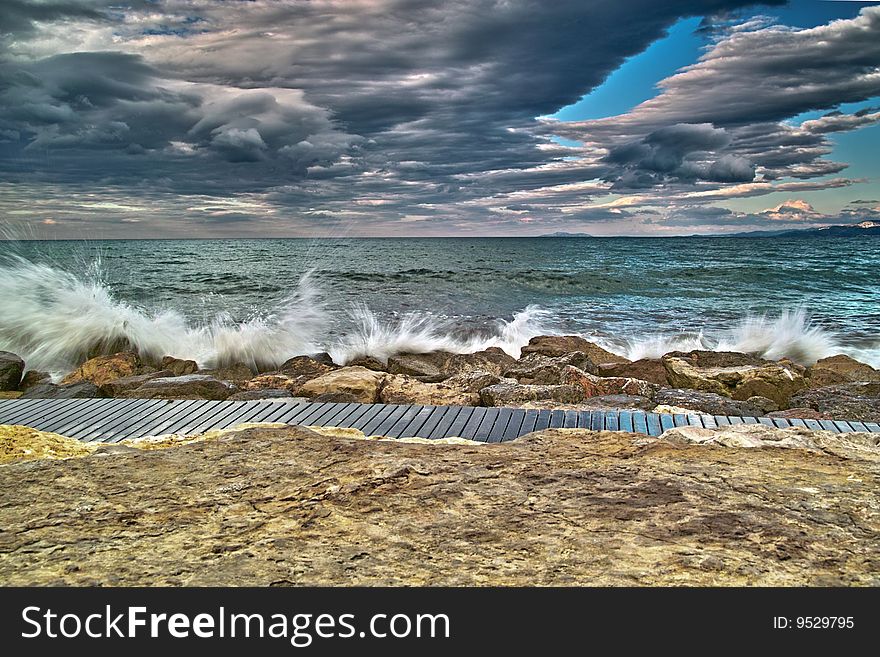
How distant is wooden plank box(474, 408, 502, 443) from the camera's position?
3.98 m

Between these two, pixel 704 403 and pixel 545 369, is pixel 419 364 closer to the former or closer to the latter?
pixel 545 369

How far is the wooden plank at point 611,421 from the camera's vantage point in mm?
4109

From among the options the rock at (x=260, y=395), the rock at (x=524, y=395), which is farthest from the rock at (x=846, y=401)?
the rock at (x=260, y=395)

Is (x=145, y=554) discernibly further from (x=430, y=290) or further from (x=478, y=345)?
(x=430, y=290)

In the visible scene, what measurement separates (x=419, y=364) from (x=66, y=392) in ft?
13.3

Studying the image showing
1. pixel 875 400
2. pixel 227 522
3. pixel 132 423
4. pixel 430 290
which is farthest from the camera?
pixel 430 290

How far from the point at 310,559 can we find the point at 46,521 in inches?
41.1

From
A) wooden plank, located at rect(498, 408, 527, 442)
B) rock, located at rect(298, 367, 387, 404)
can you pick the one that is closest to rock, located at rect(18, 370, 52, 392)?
rock, located at rect(298, 367, 387, 404)

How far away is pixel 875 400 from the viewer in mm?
6027

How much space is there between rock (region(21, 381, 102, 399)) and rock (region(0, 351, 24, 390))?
2.80 ft

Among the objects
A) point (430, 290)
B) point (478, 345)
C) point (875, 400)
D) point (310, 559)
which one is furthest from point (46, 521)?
point (430, 290)

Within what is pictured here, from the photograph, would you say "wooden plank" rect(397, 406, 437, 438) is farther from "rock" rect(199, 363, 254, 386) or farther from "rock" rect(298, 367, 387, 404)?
"rock" rect(199, 363, 254, 386)

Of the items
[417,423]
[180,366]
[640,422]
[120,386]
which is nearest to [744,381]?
[640,422]

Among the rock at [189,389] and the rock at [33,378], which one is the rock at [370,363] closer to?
the rock at [189,389]
